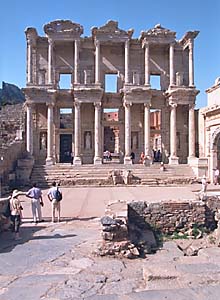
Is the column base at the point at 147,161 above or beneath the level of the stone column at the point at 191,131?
beneath

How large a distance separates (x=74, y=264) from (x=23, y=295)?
5.76ft

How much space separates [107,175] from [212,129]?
890 cm

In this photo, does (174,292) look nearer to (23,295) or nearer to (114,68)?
(23,295)

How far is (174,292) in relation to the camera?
5.11 meters

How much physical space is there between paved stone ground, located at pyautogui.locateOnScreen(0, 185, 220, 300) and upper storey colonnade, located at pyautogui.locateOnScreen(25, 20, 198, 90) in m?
24.7

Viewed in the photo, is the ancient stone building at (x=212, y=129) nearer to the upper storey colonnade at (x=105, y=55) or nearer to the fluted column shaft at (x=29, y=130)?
the upper storey colonnade at (x=105, y=55)

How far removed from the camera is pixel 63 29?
31859 millimetres

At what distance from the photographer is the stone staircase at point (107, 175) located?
2544 centimetres

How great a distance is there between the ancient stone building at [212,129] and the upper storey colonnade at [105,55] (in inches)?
275

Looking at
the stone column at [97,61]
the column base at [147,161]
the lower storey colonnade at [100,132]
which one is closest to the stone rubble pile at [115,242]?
the column base at [147,161]

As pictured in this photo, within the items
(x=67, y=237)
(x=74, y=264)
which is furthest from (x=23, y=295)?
(x=67, y=237)

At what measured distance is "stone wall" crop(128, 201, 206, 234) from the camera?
1045 cm

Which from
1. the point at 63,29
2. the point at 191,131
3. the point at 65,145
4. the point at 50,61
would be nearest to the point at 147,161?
the point at 191,131

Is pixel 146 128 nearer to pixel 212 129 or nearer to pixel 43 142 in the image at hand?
pixel 212 129
